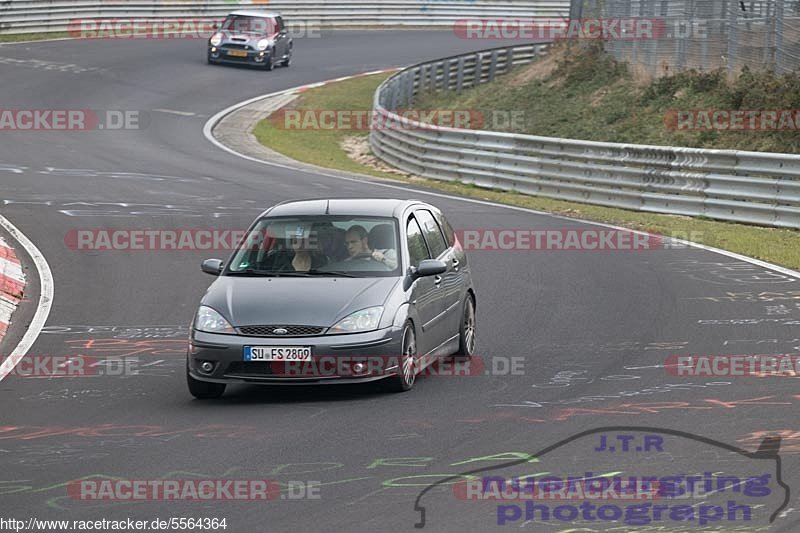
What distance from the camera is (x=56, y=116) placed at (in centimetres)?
3628

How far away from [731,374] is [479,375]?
2.00 metres

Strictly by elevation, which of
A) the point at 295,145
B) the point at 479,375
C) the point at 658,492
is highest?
the point at 658,492

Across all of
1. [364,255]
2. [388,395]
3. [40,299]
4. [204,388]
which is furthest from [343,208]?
[40,299]

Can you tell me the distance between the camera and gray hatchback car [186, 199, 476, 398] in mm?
10273

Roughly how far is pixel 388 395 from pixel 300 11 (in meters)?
47.6

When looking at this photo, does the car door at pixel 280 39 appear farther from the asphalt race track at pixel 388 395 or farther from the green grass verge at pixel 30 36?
the asphalt race track at pixel 388 395

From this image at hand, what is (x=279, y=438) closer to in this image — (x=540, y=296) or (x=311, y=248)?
(x=311, y=248)

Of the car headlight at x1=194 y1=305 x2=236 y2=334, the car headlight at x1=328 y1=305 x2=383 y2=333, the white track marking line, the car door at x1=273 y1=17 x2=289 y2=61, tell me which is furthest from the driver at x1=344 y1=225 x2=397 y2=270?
the car door at x1=273 y1=17 x2=289 y2=61

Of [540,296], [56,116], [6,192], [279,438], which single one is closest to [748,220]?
[540,296]

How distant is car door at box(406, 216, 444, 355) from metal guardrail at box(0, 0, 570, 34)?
38.8 m

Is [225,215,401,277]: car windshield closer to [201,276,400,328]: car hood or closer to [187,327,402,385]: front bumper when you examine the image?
[201,276,400,328]: car hood

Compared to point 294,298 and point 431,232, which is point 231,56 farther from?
point 294,298

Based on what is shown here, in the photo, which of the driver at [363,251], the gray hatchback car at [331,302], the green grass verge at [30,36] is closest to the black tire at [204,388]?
the gray hatchback car at [331,302]

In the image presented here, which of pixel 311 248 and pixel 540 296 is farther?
pixel 540 296
